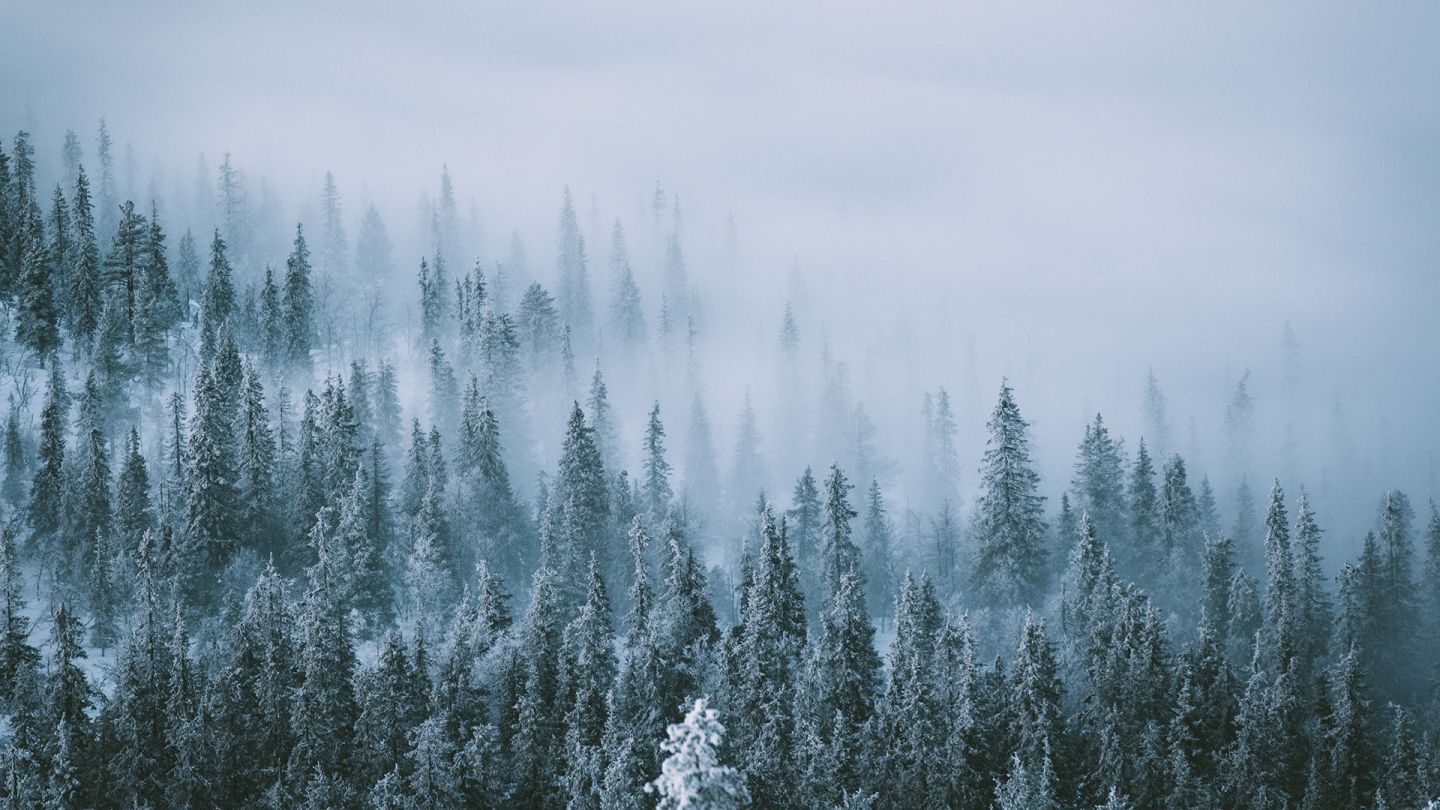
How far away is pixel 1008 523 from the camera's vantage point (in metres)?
87.2

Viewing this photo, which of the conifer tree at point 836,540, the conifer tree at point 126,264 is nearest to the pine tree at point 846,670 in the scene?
the conifer tree at point 836,540

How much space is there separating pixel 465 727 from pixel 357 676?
259 inches

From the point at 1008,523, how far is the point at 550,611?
3540cm

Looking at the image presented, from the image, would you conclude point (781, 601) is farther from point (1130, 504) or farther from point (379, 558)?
point (1130, 504)

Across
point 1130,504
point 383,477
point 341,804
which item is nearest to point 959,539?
point 1130,504

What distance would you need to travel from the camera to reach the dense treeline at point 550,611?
62531 mm

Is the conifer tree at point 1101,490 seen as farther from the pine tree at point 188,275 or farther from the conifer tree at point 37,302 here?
the pine tree at point 188,275

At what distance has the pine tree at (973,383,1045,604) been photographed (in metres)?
86.9

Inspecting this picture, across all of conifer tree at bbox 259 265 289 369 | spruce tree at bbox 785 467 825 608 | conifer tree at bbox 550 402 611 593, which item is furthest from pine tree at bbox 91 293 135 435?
spruce tree at bbox 785 467 825 608

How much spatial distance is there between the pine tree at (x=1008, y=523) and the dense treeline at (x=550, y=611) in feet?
0.77

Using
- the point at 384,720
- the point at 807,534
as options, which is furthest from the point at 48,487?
the point at 807,534

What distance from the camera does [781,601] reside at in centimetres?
6925

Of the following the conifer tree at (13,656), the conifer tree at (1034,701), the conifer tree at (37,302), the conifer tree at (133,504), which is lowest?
the conifer tree at (1034,701)

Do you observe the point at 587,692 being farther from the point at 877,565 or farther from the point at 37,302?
the point at 37,302
